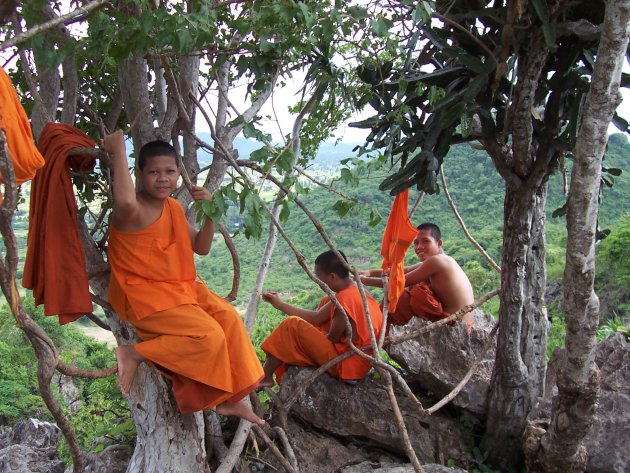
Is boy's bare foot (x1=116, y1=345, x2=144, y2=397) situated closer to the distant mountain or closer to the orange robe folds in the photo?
the distant mountain

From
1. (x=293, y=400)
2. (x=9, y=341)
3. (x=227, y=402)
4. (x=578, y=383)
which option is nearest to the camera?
(x=227, y=402)

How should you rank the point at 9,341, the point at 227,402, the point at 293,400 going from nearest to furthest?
the point at 227,402 < the point at 293,400 < the point at 9,341

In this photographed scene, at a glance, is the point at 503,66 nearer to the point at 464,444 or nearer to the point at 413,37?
the point at 413,37

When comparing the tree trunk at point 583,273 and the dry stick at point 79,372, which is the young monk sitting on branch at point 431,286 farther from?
the dry stick at point 79,372

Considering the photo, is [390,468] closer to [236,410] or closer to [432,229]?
[236,410]

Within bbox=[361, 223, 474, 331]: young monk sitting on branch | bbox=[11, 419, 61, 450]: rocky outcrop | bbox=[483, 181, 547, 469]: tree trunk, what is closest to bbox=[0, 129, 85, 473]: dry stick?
bbox=[483, 181, 547, 469]: tree trunk

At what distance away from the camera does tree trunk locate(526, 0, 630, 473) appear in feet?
9.74

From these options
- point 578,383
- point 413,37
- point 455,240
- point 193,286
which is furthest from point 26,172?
point 455,240

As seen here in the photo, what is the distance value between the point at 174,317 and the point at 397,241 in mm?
1685

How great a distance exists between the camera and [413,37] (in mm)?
3793

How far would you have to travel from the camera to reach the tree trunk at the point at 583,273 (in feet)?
9.74

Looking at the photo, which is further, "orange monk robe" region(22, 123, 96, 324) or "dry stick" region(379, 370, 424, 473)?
"dry stick" region(379, 370, 424, 473)

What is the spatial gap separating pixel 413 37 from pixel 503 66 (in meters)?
0.60

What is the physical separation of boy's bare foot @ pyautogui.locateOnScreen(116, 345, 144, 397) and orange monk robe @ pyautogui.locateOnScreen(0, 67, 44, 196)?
0.99 metres
